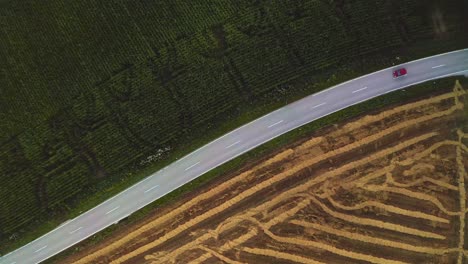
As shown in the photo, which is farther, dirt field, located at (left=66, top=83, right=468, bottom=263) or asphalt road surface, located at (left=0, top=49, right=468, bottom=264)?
asphalt road surface, located at (left=0, top=49, right=468, bottom=264)

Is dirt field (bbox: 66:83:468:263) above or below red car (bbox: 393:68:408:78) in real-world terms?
below

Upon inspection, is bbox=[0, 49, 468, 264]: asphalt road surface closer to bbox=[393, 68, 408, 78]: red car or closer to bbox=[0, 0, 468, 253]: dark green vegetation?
bbox=[393, 68, 408, 78]: red car

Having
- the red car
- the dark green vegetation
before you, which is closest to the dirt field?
the red car

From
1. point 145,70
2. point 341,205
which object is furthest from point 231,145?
point 341,205

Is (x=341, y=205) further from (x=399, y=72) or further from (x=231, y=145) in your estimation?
(x=399, y=72)

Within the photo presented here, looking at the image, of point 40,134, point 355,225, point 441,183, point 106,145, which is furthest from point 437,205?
point 40,134

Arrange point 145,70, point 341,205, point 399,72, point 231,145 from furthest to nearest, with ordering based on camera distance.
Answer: point 231,145 → point 399,72 → point 145,70 → point 341,205

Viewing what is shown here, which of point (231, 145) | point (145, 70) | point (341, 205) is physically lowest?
point (341, 205)
